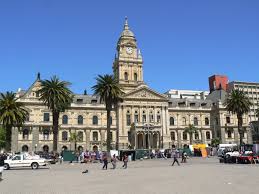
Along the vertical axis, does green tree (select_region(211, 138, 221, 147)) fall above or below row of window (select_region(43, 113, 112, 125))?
below

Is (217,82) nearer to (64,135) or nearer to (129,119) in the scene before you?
(129,119)

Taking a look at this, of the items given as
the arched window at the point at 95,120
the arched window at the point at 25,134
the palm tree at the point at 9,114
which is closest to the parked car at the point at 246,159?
the palm tree at the point at 9,114

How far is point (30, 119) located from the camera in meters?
91.7

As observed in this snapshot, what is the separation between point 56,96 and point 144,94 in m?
38.8

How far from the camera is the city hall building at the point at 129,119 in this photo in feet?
303

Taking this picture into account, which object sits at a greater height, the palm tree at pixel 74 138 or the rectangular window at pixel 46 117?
the rectangular window at pixel 46 117

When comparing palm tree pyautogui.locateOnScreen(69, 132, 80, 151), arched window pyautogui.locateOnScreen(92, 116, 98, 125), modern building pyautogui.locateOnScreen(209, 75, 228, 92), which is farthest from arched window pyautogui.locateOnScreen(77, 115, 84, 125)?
modern building pyautogui.locateOnScreen(209, 75, 228, 92)

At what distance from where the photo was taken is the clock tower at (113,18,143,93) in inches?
4040

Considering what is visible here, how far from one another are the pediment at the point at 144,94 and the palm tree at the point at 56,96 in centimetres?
3217

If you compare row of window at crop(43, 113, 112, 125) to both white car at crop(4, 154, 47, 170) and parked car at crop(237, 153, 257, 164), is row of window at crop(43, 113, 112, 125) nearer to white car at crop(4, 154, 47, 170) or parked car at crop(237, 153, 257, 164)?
white car at crop(4, 154, 47, 170)

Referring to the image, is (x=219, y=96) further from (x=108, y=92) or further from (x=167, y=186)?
(x=167, y=186)

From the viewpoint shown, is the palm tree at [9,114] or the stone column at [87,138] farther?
the stone column at [87,138]

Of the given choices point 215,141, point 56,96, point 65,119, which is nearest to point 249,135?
point 215,141

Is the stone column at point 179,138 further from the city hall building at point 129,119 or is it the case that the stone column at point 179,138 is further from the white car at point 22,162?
the white car at point 22,162
